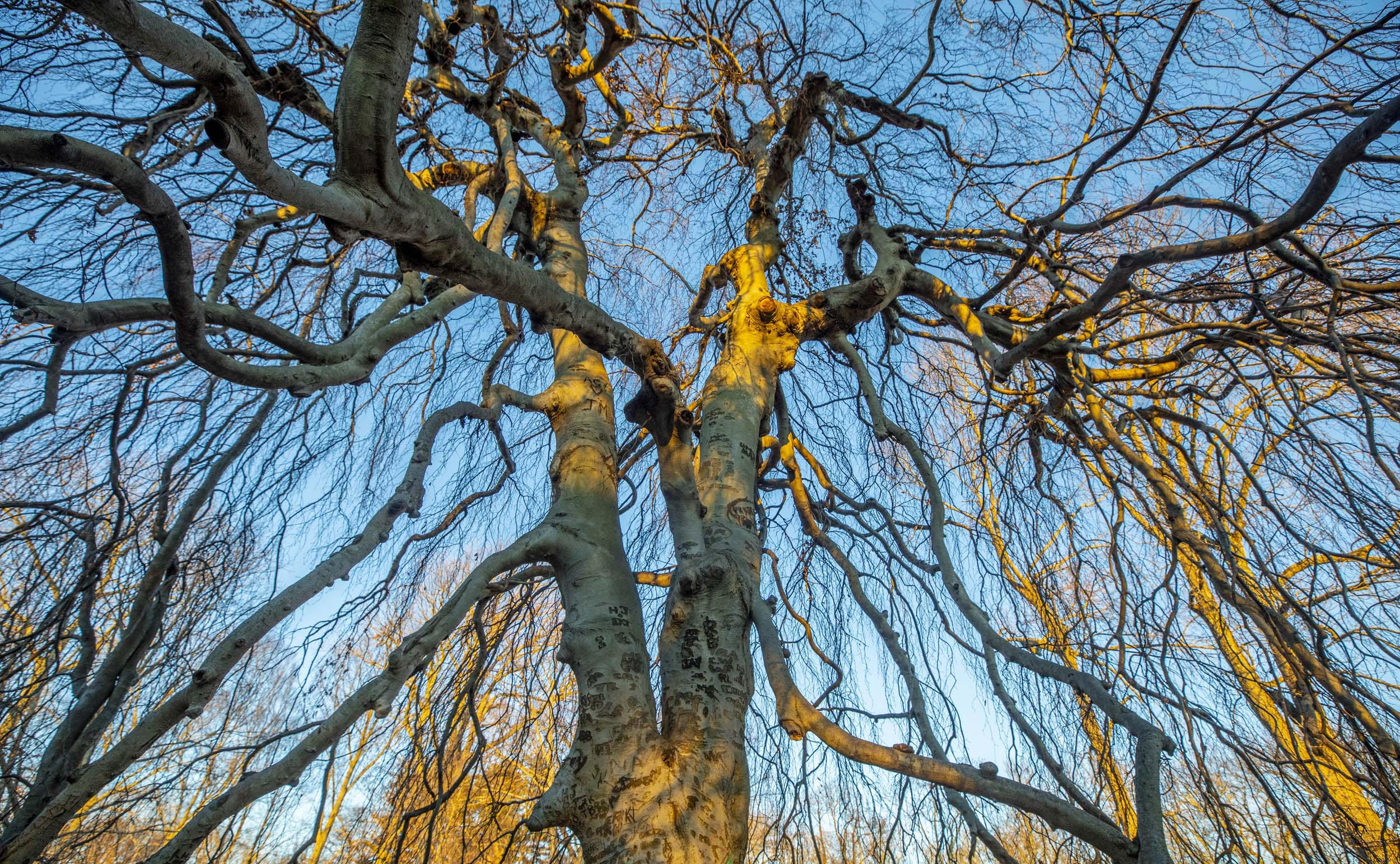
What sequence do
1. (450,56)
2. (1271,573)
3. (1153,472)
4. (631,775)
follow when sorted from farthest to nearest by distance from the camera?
(450,56) < (1153,472) < (1271,573) < (631,775)

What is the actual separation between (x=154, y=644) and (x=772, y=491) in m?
2.59

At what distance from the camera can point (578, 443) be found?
2.65 m

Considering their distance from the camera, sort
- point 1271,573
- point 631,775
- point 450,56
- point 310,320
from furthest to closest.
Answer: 1. point 450,56
2. point 310,320
3. point 1271,573
4. point 631,775

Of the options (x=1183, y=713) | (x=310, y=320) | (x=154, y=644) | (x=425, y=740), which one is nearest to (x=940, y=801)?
(x=1183, y=713)

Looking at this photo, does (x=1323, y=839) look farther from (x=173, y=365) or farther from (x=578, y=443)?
(x=173, y=365)

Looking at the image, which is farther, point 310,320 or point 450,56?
point 450,56

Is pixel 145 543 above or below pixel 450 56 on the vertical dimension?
below

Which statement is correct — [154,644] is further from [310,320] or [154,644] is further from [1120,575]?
[1120,575]

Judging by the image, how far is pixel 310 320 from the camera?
126 inches

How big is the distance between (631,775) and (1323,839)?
2.39 metres

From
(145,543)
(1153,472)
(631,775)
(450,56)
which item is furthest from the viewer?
(450,56)

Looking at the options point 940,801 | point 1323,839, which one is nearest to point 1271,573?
point 1323,839

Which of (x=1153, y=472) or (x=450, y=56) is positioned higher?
(x=450, y=56)

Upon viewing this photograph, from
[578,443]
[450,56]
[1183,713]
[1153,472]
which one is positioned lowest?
[1183,713]
